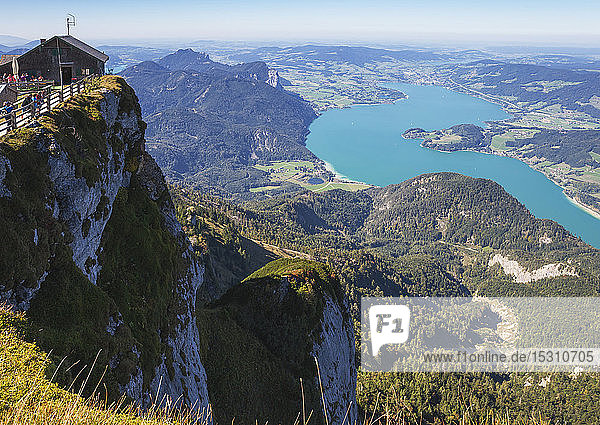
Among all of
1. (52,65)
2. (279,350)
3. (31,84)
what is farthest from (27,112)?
(279,350)

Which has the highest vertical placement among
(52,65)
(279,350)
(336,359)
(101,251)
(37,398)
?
(52,65)

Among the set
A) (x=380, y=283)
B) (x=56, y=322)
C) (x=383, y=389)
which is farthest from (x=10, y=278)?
(x=380, y=283)

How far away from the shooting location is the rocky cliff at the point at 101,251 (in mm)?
15336

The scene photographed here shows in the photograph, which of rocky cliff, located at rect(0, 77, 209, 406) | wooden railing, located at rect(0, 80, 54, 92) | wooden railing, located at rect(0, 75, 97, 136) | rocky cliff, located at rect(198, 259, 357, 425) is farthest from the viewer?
rocky cliff, located at rect(198, 259, 357, 425)

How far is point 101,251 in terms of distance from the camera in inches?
901

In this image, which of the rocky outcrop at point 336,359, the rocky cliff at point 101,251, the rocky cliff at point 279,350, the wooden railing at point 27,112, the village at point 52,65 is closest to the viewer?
the rocky cliff at point 101,251

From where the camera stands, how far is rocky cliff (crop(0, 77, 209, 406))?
604 inches

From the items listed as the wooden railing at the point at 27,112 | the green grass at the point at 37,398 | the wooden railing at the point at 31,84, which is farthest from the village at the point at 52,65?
the green grass at the point at 37,398

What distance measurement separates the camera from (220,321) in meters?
37.3

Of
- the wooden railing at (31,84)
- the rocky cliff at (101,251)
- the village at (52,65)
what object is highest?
the village at (52,65)

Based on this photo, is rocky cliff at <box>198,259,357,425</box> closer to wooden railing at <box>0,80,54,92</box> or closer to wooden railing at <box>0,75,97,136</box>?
wooden railing at <box>0,75,97,136</box>

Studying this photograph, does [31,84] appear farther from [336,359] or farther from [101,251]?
[336,359]

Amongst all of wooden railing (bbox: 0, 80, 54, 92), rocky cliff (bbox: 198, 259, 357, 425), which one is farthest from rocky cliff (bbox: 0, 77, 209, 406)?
rocky cliff (bbox: 198, 259, 357, 425)

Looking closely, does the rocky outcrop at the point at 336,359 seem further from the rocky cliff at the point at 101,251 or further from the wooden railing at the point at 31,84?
the wooden railing at the point at 31,84
